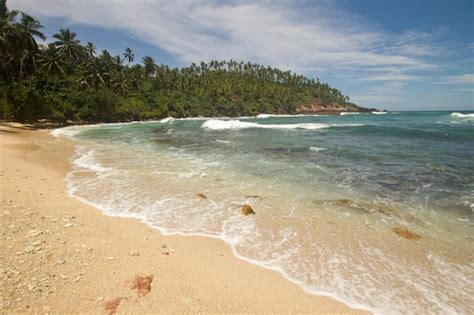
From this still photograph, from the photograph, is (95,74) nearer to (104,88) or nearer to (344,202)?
(104,88)

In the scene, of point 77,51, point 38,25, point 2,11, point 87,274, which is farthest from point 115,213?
point 77,51

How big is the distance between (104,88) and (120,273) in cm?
5750

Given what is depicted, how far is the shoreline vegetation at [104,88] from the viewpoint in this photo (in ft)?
111

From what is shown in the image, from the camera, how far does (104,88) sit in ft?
178

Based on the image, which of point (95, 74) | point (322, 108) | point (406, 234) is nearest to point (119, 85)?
point (95, 74)

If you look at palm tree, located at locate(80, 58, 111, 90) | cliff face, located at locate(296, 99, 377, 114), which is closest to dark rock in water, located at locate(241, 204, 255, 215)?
palm tree, located at locate(80, 58, 111, 90)

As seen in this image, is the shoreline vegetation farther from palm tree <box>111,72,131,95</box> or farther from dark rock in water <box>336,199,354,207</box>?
dark rock in water <box>336,199,354,207</box>

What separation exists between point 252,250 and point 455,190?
28.6ft

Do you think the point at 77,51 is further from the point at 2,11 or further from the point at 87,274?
the point at 87,274

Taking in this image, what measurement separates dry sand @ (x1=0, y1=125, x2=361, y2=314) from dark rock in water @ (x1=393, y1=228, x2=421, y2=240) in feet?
Answer: 10.7

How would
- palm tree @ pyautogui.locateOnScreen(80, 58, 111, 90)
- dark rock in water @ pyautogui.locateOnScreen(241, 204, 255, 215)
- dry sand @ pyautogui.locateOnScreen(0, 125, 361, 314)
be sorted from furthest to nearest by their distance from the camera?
palm tree @ pyautogui.locateOnScreen(80, 58, 111, 90) → dark rock in water @ pyautogui.locateOnScreen(241, 204, 255, 215) → dry sand @ pyautogui.locateOnScreen(0, 125, 361, 314)

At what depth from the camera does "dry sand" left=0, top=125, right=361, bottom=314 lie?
3.72m

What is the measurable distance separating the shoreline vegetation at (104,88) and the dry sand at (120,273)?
3337 centimetres

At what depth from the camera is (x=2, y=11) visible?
117 ft
